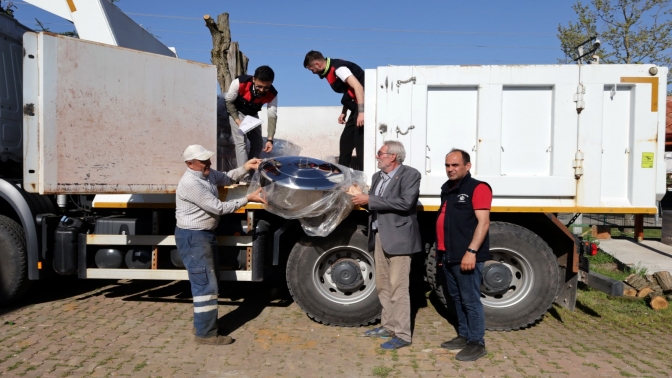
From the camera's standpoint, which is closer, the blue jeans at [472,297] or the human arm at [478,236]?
the human arm at [478,236]

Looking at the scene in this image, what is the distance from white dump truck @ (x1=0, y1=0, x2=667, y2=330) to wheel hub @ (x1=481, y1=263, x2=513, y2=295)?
2 cm

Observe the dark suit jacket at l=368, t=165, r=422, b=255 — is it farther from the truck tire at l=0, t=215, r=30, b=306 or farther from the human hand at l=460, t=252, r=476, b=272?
the truck tire at l=0, t=215, r=30, b=306

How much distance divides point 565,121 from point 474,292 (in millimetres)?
1655

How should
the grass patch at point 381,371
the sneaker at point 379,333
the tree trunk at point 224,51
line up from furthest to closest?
the tree trunk at point 224,51 → the sneaker at point 379,333 → the grass patch at point 381,371

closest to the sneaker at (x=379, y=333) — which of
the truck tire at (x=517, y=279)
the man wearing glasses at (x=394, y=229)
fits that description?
the man wearing glasses at (x=394, y=229)

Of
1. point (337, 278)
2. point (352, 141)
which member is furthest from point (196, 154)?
point (352, 141)

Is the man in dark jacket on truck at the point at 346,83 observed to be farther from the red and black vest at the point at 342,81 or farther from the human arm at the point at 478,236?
the human arm at the point at 478,236

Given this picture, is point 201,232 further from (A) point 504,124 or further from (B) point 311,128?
(B) point 311,128

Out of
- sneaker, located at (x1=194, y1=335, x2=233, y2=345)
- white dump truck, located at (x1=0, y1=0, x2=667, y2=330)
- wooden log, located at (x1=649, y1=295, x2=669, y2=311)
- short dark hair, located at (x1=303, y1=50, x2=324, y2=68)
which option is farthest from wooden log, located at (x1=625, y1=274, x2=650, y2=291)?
sneaker, located at (x1=194, y1=335, x2=233, y2=345)

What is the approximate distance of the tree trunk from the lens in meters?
7.68

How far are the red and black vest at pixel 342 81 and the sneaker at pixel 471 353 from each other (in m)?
2.46

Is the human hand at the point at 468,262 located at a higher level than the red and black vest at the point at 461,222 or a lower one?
lower

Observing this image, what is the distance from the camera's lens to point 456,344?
14.2ft

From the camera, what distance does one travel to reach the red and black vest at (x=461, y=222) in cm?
400
